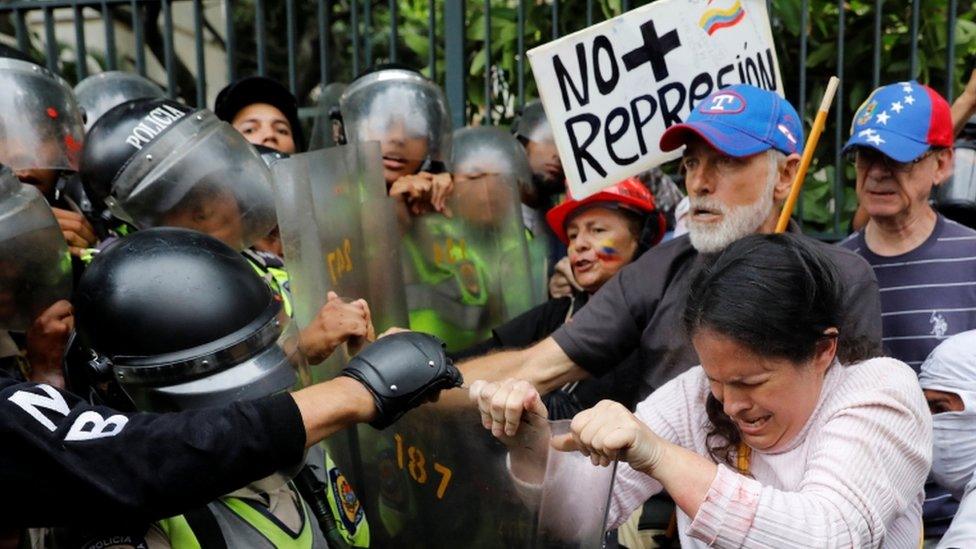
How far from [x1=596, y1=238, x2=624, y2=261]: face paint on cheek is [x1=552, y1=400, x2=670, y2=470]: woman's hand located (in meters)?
1.75

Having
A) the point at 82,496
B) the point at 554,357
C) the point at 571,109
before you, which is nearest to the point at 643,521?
the point at 554,357

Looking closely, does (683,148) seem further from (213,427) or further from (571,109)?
(213,427)

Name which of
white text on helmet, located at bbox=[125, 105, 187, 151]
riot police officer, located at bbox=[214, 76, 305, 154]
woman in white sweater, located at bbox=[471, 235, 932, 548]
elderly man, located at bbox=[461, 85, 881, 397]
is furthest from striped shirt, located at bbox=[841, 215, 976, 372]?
riot police officer, located at bbox=[214, 76, 305, 154]

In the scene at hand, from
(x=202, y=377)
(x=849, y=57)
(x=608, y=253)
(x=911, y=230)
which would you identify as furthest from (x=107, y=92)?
(x=849, y=57)

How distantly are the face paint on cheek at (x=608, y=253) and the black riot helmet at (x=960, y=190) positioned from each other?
1207 millimetres

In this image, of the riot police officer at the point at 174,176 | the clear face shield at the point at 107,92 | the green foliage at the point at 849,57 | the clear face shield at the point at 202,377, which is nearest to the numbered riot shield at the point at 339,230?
the riot police officer at the point at 174,176

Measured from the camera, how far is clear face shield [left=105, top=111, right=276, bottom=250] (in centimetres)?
307

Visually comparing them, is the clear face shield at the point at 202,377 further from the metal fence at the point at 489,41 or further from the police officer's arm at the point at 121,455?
the metal fence at the point at 489,41

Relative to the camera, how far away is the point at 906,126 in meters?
3.28

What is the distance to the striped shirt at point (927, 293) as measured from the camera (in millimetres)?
3119

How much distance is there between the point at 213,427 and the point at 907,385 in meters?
1.33

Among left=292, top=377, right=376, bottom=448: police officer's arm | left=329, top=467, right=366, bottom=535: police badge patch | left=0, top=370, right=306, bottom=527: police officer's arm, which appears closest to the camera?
left=0, top=370, right=306, bottom=527: police officer's arm

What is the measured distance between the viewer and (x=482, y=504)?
8.14 feet

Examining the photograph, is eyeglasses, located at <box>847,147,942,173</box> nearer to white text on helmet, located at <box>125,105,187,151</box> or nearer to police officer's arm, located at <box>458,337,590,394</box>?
police officer's arm, located at <box>458,337,590,394</box>
